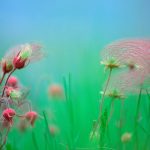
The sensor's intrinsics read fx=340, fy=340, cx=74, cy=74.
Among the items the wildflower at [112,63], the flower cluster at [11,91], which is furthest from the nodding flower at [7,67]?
the wildflower at [112,63]

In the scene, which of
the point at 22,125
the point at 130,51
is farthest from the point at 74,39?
the point at 22,125

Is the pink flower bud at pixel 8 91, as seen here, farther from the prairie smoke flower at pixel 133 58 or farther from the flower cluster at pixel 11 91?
the prairie smoke flower at pixel 133 58

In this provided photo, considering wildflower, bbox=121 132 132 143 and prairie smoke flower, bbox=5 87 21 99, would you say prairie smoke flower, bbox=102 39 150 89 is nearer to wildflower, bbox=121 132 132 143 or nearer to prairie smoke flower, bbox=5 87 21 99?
wildflower, bbox=121 132 132 143

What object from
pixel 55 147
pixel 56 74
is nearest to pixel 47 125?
pixel 55 147

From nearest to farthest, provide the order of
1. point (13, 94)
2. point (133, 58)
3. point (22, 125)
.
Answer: point (13, 94)
point (133, 58)
point (22, 125)

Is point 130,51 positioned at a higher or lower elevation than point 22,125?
higher

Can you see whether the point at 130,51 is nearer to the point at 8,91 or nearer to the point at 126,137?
the point at 126,137

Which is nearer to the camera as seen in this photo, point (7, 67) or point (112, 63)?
point (7, 67)

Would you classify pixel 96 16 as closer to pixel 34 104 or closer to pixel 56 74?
pixel 56 74

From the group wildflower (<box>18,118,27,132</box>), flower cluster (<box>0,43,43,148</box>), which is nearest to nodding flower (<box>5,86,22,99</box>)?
flower cluster (<box>0,43,43,148</box>)
